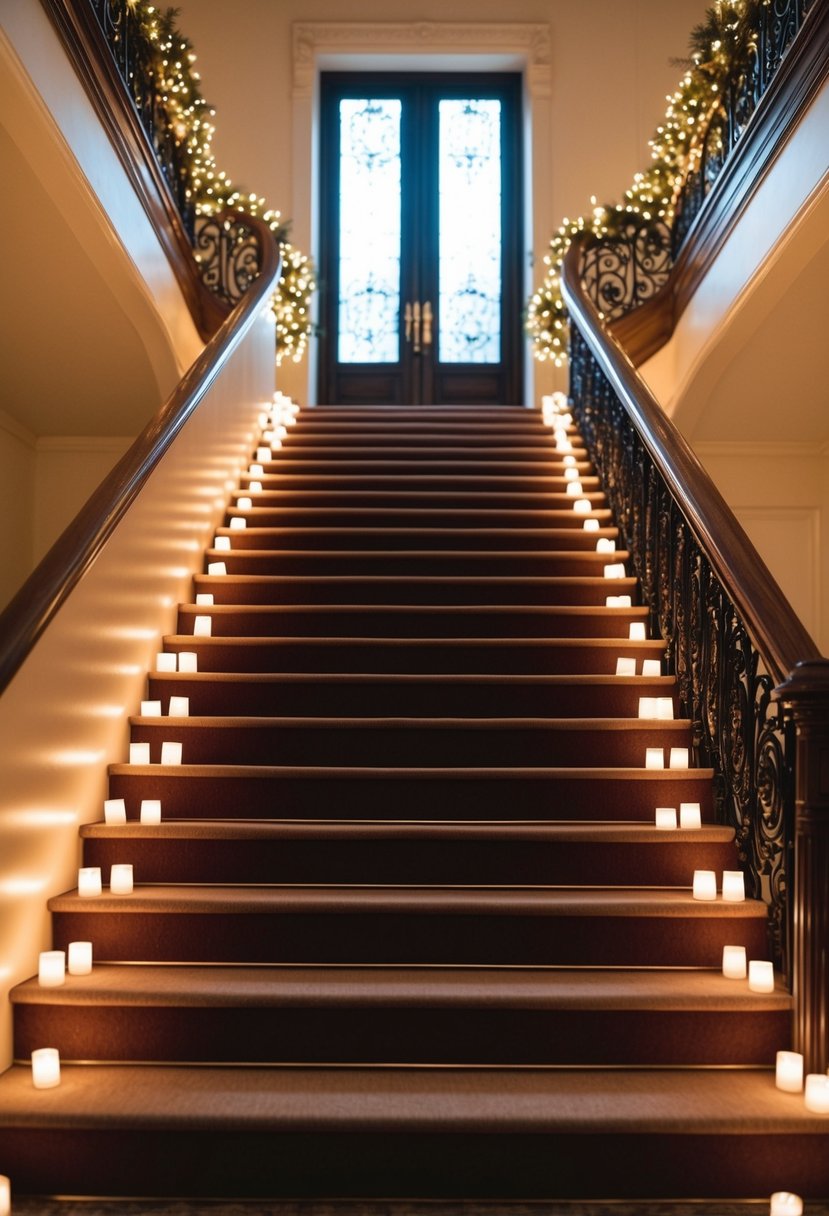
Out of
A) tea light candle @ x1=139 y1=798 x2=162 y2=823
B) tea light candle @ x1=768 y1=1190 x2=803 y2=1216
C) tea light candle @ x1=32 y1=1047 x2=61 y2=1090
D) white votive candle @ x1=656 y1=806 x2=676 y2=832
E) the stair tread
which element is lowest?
tea light candle @ x1=768 y1=1190 x2=803 y2=1216

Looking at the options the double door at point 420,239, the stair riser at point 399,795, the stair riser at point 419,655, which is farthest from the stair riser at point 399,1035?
the double door at point 420,239

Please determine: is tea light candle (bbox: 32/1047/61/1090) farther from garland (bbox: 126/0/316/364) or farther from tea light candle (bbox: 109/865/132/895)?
garland (bbox: 126/0/316/364)

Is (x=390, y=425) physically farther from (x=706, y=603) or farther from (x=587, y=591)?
(x=706, y=603)

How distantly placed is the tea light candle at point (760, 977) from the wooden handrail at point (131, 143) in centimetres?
397

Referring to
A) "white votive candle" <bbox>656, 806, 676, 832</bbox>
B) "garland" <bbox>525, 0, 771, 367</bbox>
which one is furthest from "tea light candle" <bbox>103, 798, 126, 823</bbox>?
"garland" <bbox>525, 0, 771, 367</bbox>

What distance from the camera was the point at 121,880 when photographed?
3.12 m

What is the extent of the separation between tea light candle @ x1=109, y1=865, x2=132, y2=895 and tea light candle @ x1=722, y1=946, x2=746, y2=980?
1.55 m

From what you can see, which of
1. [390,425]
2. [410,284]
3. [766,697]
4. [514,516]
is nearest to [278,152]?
[410,284]

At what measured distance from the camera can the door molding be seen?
9820mm

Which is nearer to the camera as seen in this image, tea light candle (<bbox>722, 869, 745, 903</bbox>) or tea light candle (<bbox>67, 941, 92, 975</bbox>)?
tea light candle (<bbox>67, 941, 92, 975</bbox>)

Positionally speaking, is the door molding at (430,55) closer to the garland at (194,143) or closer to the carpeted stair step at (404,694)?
the garland at (194,143)

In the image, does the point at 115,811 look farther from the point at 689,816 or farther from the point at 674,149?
the point at 674,149

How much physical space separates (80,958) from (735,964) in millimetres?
1624

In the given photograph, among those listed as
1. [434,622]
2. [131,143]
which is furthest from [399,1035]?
[131,143]
